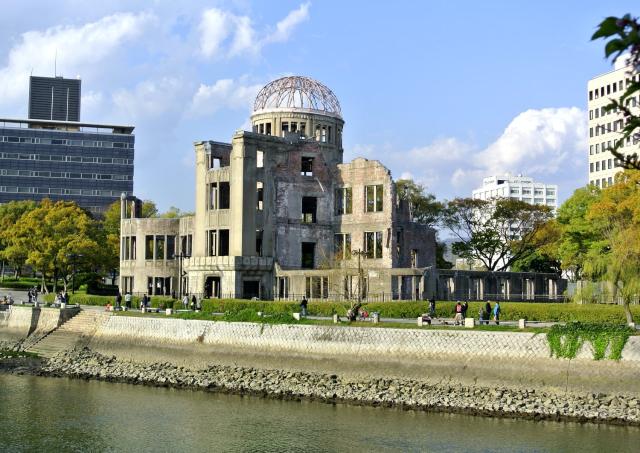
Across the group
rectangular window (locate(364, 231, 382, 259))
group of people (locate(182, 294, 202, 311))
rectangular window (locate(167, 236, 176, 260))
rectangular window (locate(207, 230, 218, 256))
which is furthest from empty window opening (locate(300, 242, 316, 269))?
group of people (locate(182, 294, 202, 311))

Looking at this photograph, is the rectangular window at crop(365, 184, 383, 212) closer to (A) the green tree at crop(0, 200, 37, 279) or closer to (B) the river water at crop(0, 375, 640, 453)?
(B) the river water at crop(0, 375, 640, 453)

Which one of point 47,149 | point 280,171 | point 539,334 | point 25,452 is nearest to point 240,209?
point 280,171

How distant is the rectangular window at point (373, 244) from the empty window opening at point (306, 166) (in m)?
7.91

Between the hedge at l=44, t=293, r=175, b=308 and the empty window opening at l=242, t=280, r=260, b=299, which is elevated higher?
the empty window opening at l=242, t=280, r=260, b=299

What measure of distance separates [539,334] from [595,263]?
8.63m

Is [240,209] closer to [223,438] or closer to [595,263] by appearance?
[595,263]

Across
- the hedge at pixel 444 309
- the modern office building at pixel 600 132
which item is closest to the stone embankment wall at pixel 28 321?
the hedge at pixel 444 309

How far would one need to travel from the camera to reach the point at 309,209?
7569cm

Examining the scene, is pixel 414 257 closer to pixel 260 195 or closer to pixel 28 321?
pixel 260 195

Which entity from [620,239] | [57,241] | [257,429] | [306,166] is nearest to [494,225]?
[306,166]

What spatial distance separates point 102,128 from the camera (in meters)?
166

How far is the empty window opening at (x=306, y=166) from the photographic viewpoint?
243 feet

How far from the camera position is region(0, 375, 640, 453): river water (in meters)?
29.7

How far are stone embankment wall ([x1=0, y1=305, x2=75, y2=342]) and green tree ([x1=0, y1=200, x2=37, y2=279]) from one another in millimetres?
23695
